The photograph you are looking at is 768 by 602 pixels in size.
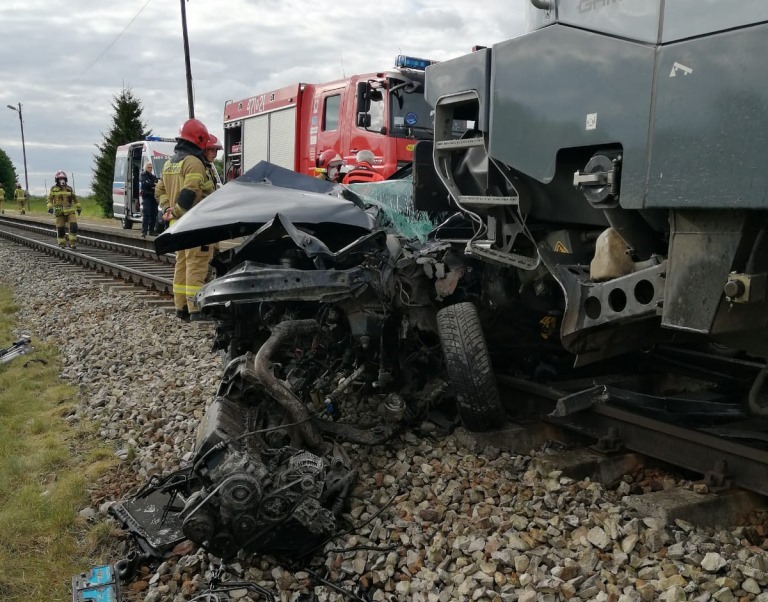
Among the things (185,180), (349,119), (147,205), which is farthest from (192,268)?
(147,205)

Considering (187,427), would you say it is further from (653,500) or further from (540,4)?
(540,4)

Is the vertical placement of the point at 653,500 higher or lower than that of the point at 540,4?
lower

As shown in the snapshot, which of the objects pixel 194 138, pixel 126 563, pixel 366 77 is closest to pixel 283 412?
pixel 126 563

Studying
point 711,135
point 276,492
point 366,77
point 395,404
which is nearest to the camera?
point 711,135

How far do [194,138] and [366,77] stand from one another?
4755 millimetres

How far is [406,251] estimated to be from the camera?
14.9ft

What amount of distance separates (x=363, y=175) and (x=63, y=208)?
366 inches

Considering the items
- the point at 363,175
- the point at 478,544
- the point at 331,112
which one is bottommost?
the point at 478,544

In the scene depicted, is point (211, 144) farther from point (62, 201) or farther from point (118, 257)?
point (62, 201)

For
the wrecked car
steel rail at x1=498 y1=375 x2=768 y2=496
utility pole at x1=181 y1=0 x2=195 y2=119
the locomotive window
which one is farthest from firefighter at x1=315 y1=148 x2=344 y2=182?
utility pole at x1=181 y1=0 x2=195 y2=119

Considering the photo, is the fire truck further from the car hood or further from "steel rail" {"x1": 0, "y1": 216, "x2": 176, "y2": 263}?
the car hood

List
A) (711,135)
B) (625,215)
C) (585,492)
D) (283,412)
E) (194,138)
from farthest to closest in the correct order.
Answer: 1. (194,138)
2. (283,412)
3. (585,492)
4. (625,215)
5. (711,135)

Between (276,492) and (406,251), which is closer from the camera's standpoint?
(276,492)

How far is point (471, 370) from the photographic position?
13.0ft
